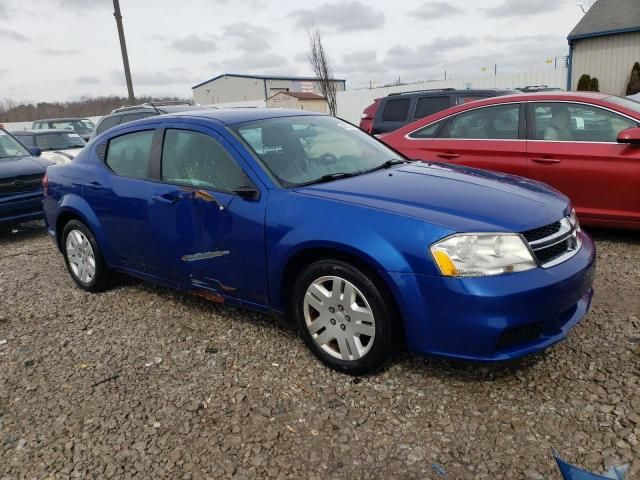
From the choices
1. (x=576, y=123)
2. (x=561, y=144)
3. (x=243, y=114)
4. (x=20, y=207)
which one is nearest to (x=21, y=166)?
(x=20, y=207)

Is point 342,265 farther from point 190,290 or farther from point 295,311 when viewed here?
point 190,290

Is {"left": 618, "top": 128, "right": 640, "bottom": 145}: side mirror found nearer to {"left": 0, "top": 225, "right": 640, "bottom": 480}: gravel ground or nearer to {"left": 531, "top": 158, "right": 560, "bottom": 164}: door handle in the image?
{"left": 531, "top": 158, "right": 560, "bottom": 164}: door handle

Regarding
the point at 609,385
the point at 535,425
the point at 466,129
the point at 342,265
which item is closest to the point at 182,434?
the point at 342,265

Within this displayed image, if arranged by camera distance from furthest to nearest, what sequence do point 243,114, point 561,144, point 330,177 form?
point 561,144, point 243,114, point 330,177

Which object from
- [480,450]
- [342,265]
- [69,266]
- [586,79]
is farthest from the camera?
[586,79]

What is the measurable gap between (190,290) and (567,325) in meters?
2.50

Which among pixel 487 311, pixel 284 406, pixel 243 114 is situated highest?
pixel 243 114

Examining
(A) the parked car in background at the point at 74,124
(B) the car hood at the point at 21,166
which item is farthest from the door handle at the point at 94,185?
(A) the parked car in background at the point at 74,124

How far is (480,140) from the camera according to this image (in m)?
5.80

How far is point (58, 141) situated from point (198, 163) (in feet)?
34.4

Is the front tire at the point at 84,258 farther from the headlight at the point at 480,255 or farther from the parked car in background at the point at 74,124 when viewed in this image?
the parked car in background at the point at 74,124

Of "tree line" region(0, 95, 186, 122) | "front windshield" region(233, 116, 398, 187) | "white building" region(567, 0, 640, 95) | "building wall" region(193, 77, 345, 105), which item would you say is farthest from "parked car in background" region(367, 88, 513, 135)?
"tree line" region(0, 95, 186, 122)

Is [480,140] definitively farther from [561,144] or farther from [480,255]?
[480,255]

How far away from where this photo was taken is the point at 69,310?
14.8ft
